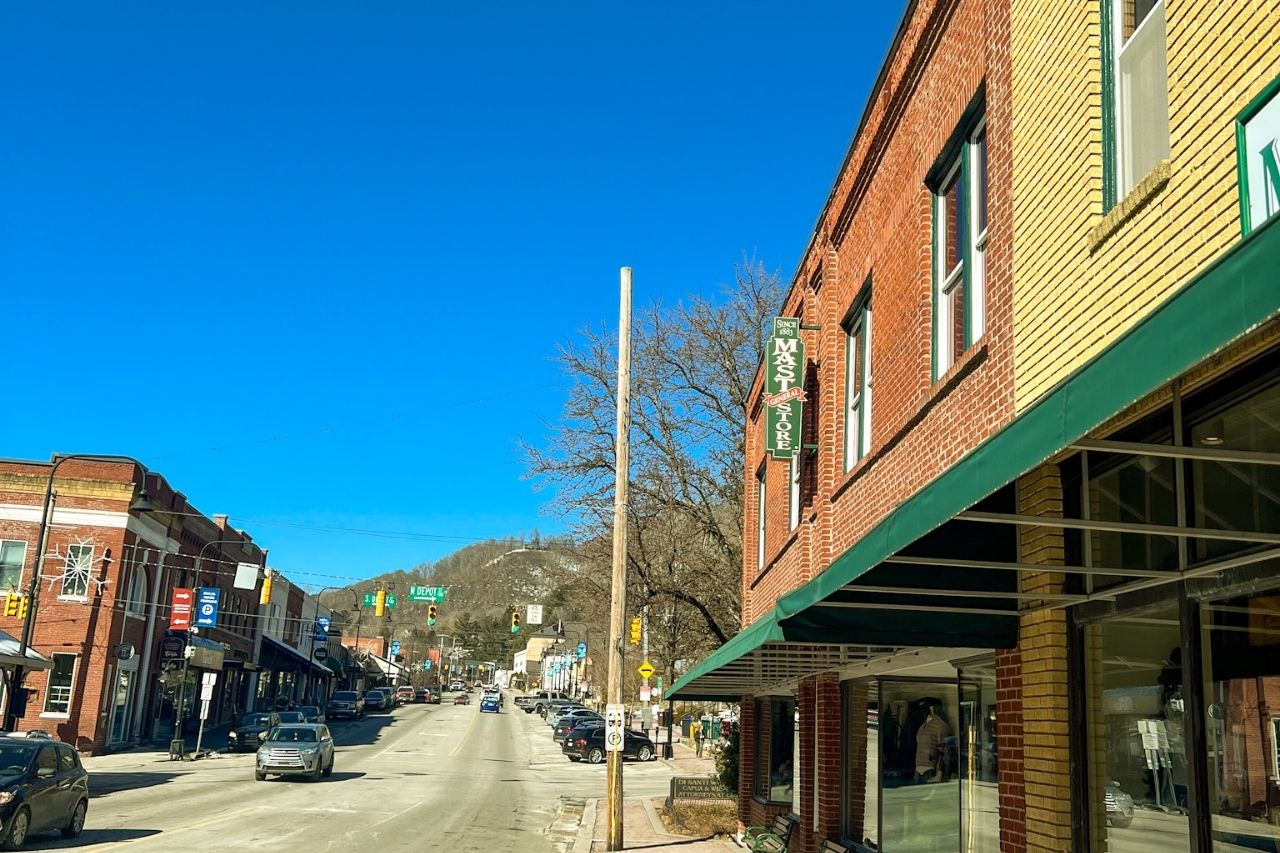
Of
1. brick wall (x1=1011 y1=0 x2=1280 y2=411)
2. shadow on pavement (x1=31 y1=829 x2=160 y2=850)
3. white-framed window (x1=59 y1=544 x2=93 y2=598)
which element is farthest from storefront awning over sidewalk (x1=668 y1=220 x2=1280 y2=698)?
white-framed window (x1=59 y1=544 x2=93 y2=598)

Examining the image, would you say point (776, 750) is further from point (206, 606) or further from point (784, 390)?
point (206, 606)

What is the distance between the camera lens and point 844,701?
44.4 ft

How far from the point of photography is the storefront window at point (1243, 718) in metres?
4.86

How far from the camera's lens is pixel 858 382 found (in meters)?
13.0

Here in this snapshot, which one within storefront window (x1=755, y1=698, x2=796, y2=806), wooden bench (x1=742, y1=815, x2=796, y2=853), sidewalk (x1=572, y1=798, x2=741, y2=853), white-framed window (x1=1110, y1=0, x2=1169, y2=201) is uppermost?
white-framed window (x1=1110, y1=0, x2=1169, y2=201)

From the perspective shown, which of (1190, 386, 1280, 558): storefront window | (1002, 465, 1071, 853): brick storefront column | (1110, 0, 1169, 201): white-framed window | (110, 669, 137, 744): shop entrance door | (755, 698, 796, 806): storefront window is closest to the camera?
(1190, 386, 1280, 558): storefront window

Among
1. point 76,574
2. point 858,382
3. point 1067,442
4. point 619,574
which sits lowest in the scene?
point 1067,442

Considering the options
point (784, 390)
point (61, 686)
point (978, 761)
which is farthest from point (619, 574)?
point (61, 686)

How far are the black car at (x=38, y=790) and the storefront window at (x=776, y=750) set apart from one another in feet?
35.4

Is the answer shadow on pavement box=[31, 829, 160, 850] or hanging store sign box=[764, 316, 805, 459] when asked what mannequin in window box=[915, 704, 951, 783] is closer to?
hanging store sign box=[764, 316, 805, 459]

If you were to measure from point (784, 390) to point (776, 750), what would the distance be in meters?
6.93

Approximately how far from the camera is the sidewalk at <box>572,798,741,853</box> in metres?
18.8

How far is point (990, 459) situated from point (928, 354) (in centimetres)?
560

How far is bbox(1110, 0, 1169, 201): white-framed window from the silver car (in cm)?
2926
